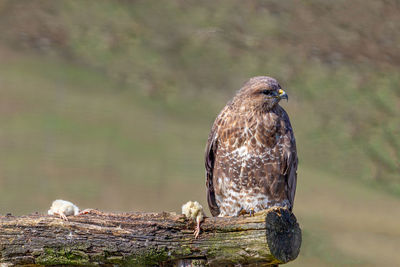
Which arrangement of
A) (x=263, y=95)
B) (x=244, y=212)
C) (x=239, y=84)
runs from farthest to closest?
(x=239, y=84) < (x=263, y=95) < (x=244, y=212)

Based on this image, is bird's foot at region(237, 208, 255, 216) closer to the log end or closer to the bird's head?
the bird's head

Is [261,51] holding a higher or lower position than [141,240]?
higher

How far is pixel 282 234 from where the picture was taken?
3.53 metres

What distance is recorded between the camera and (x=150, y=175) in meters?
12.2

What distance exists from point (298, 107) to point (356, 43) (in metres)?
4.40

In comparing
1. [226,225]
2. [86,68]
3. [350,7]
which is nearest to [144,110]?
[86,68]

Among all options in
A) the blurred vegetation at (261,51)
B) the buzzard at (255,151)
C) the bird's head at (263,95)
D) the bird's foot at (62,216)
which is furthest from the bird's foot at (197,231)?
the blurred vegetation at (261,51)

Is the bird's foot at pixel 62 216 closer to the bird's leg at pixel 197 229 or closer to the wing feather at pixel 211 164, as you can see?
the bird's leg at pixel 197 229

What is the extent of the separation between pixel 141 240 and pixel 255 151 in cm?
129

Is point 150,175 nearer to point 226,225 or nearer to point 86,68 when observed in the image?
point 86,68

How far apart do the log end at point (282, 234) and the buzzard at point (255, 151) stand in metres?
0.92

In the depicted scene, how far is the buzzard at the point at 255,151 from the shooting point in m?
4.61

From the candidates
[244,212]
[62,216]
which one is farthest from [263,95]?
[62,216]

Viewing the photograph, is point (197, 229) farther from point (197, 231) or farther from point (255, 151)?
point (255, 151)
